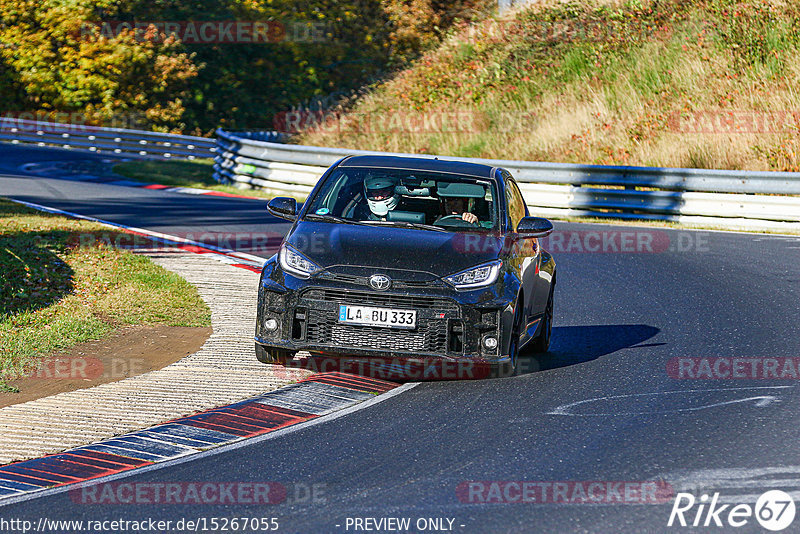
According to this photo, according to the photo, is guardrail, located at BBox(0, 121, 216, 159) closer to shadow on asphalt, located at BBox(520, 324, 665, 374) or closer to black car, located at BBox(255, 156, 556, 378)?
shadow on asphalt, located at BBox(520, 324, 665, 374)

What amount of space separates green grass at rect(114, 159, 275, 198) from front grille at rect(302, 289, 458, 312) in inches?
667

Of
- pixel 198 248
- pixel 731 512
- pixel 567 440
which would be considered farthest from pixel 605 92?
pixel 731 512

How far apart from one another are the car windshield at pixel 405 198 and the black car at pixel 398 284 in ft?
0.06

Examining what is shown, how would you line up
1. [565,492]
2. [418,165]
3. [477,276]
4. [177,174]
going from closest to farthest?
[565,492] → [477,276] → [418,165] → [177,174]

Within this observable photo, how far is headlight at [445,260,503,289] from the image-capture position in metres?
8.45

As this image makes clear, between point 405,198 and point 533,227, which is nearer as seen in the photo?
point 533,227

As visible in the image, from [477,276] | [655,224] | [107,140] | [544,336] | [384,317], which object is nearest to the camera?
[384,317]

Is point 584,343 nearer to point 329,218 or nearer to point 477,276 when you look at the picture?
point 477,276

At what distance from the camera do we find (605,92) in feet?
103

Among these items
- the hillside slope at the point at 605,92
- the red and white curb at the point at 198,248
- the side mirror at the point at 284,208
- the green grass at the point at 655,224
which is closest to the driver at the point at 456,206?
the side mirror at the point at 284,208

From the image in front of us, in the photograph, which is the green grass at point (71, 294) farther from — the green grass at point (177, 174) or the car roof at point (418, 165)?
the green grass at point (177, 174)

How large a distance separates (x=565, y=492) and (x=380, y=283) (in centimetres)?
274

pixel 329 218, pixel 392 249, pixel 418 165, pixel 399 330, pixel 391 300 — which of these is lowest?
pixel 399 330

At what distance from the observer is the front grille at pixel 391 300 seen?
8336 millimetres
